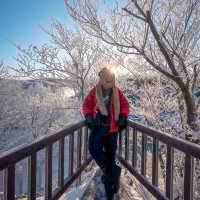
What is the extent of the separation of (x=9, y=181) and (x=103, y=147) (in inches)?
78.9

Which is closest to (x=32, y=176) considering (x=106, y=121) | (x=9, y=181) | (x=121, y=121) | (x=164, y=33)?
(x=9, y=181)

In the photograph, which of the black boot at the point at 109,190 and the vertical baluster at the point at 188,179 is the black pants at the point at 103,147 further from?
the vertical baluster at the point at 188,179

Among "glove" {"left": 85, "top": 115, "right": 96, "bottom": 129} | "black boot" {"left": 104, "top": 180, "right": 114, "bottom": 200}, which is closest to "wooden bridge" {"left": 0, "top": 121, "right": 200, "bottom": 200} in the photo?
"glove" {"left": 85, "top": 115, "right": 96, "bottom": 129}

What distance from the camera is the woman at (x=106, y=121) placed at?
4.09 metres

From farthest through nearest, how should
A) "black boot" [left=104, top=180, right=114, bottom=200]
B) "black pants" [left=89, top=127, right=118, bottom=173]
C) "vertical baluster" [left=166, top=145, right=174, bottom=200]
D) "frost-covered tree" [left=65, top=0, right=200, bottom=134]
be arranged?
"frost-covered tree" [left=65, top=0, right=200, bottom=134]
"black pants" [left=89, top=127, right=118, bottom=173]
"black boot" [left=104, top=180, right=114, bottom=200]
"vertical baluster" [left=166, top=145, right=174, bottom=200]

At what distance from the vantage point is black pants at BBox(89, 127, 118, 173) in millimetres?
4109

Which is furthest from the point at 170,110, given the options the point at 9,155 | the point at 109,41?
the point at 9,155

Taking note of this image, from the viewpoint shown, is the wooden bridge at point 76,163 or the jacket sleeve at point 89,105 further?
the jacket sleeve at point 89,105

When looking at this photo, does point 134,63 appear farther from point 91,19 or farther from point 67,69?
point 67,69

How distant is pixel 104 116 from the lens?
417 centimetres

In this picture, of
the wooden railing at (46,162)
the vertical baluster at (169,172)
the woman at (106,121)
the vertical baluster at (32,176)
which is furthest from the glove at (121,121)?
the vertical baluster at (32,176)

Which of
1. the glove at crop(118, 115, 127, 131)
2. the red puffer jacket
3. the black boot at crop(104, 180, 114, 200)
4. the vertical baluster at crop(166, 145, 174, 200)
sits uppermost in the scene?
the red puffer jacket

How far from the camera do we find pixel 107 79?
4.09 m

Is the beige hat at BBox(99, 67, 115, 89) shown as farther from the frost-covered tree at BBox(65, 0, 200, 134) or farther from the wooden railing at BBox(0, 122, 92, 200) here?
the frost-covered tree at BBox(65, 0, 200, 134)
